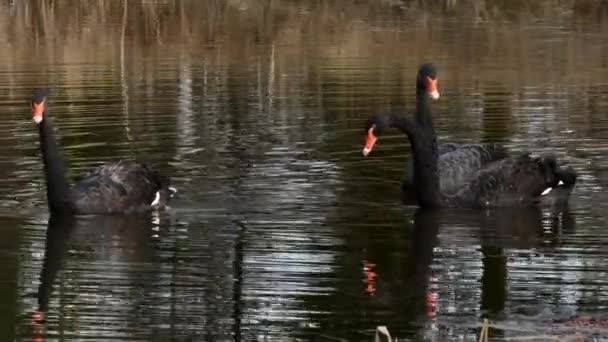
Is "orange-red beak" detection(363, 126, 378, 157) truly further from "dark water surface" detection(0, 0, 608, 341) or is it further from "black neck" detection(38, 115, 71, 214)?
"black neck" detection(38, 115, 71, 214)

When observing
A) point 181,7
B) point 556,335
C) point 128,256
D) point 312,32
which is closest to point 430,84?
point 128,256

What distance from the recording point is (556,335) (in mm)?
8609

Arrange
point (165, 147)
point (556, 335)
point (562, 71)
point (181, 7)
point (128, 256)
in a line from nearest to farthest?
1. point (556, 335)
2. point (128, 256)
3. point (165, 147)
4. point (562, 71)
5. point (181, 7)

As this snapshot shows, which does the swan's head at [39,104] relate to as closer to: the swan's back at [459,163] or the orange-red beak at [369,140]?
the orange-red beak at [369,140]

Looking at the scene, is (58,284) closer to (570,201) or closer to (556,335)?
(556,335)

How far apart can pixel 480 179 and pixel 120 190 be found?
2898mm

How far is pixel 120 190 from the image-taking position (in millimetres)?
13086

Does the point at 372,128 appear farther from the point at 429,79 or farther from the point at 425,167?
the point at 429,79

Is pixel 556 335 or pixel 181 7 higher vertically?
pixel 556 335

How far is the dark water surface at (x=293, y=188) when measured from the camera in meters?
9.51

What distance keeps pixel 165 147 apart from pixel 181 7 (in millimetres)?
14757

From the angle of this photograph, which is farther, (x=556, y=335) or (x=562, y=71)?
(x=562, y=71)

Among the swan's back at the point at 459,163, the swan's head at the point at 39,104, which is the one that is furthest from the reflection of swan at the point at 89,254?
the swan's back at the point at 459,163

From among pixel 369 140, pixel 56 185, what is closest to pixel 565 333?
pixel 369 140
